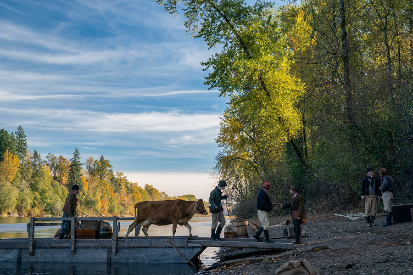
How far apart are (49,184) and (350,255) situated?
121945 millimetres

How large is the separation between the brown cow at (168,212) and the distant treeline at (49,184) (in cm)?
9039

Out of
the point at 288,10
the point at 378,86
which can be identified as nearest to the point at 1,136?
A: the point at 288,10

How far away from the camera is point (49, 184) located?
405 ft

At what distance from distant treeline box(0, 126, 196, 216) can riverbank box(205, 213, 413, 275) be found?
307 ft

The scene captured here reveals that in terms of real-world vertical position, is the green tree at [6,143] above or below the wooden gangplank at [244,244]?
above

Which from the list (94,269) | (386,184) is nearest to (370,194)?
(386,184)

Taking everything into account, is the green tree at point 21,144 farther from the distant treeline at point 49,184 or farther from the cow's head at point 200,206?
the cow's head at point 200,206

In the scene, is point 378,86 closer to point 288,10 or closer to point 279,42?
point 279,42

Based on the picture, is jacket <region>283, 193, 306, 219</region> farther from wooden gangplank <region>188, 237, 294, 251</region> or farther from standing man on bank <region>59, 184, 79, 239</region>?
standing man on bank <region>59, 184, 79, 239</region>

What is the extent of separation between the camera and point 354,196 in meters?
29.9

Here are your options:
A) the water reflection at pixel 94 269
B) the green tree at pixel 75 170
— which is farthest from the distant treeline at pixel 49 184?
the water reflection at pixel 94 269

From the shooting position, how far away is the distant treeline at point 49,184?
4107 inches

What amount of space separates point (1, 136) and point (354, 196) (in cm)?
12100

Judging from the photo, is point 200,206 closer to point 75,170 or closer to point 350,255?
point 350,255
